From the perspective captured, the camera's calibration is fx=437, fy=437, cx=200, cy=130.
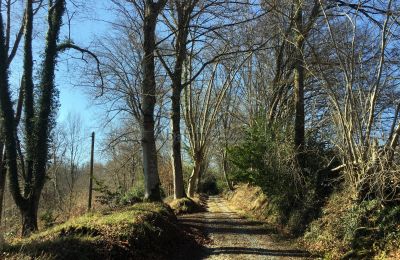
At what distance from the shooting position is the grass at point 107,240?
24.1ft

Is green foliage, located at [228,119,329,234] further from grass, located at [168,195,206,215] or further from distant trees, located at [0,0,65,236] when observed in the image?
distant trees, located at [0,0,65,236]

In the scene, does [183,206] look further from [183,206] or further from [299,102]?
[299,102]

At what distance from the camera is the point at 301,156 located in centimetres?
1725

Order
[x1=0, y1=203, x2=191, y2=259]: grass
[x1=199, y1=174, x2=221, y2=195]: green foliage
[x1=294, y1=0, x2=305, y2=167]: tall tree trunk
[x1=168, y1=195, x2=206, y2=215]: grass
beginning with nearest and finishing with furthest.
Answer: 1. [x1=0, y1=203, x2=191, y2=259]: grass
2. [x1=294, y1=0, x2=305, y2=167]: tall tree trunk
3. [x1=168, y1=195, x2=206, y2=215]: grass
4. [x1=199, y1=174, x2=221, y2=195]: green foliage

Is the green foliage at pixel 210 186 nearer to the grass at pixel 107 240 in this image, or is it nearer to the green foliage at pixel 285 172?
the green foliage at pixel 285 172

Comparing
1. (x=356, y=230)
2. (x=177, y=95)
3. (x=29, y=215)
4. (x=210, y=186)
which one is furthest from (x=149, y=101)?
(x=210, y=186)

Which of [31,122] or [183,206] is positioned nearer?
[31,122]

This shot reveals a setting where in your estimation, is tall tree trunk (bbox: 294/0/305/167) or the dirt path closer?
the dirt path

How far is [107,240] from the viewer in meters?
9.09

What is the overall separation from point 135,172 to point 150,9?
3763 cm

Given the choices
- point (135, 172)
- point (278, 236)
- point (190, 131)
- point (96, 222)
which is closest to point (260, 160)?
point (278, 236)

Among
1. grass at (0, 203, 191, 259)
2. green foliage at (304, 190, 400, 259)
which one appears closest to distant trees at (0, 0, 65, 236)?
grass at (0, 203, 191, 259)

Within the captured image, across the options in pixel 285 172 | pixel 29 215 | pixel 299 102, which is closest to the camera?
pixel 285 172

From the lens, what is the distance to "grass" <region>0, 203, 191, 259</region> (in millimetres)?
7332
